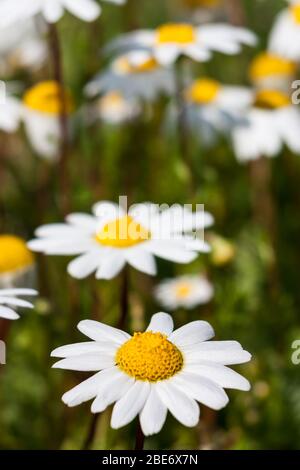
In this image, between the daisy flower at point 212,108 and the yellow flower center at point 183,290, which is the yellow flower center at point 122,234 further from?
the daisy flower at point 212,108

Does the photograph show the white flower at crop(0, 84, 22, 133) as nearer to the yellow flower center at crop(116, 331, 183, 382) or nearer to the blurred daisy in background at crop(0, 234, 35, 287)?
the blurred daisy in background at crop(0, 234, 35, 287)

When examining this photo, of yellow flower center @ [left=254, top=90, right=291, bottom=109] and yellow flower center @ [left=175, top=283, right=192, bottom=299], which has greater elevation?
yellow flower center @ [left=254, top=90, right=291, bottom=109]

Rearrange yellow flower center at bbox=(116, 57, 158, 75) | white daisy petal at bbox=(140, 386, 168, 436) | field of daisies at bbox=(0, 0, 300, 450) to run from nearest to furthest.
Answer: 1. white daisy petal at bbox=(140, 386, 168, 436)
2. field of daisies at bbox=(0, 0, 300, 450)
3. yellow flower center at bbox=(116, 57, 158, 75)

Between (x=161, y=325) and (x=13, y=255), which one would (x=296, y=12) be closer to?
(x=13, y=255)

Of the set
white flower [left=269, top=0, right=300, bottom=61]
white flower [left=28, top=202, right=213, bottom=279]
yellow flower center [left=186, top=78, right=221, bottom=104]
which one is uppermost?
white flower [left=269, top=0, right=300, bottom=61]

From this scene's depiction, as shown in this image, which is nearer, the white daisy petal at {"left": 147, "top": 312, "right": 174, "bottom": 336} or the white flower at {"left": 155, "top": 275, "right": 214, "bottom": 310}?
the white daisy petal at {"left": 147, "top": 312, "right": 174, "bottom": 336}

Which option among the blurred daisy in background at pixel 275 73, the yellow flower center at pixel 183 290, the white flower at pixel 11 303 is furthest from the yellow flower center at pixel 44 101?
the white flower at pixel 11 303

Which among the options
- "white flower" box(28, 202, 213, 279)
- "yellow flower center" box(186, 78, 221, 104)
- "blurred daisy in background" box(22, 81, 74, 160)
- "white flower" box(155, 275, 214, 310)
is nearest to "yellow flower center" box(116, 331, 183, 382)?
"white flower" box(28, 202, 213, 279)
